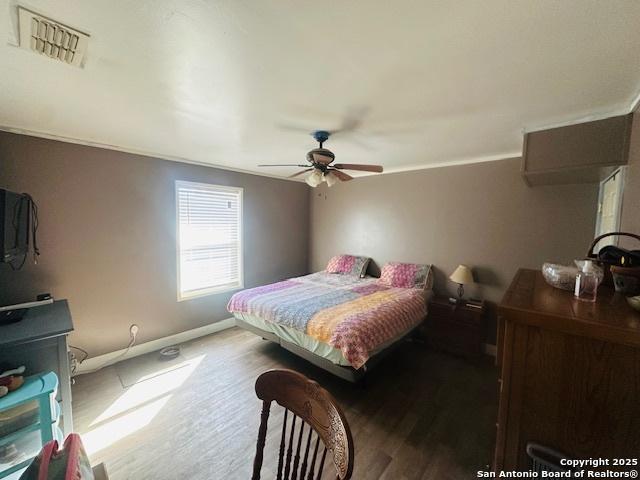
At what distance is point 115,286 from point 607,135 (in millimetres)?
4464

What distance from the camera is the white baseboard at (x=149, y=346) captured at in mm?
2510

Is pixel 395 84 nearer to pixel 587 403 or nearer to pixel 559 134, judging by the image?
pixel 559 134

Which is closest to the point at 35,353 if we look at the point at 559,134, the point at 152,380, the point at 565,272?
the point at 152,380

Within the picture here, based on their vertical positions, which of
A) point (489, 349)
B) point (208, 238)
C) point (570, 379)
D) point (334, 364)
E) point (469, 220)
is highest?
point (469, 220)

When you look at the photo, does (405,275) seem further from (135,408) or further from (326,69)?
(135,408)

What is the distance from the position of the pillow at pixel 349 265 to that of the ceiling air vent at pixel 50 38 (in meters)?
3.54

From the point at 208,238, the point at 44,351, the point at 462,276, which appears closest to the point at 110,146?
the point at 208,238

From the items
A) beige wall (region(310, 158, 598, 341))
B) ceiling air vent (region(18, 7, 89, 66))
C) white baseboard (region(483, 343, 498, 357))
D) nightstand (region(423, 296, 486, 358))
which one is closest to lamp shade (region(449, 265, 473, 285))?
beige wall (region(310, 158, 598, 341))

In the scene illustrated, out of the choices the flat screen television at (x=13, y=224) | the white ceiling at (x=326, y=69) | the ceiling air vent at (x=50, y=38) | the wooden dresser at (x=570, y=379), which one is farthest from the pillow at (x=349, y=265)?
the ceiling air vent at (x=50, y=38)

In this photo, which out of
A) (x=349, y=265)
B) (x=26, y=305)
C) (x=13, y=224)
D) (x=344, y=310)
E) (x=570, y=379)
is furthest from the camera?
(x=349, y=265)

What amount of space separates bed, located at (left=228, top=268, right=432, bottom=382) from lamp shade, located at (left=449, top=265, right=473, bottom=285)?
0.38 meters

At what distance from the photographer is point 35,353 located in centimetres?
159

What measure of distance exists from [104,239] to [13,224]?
0.86 meters

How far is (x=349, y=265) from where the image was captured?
4055 mm
